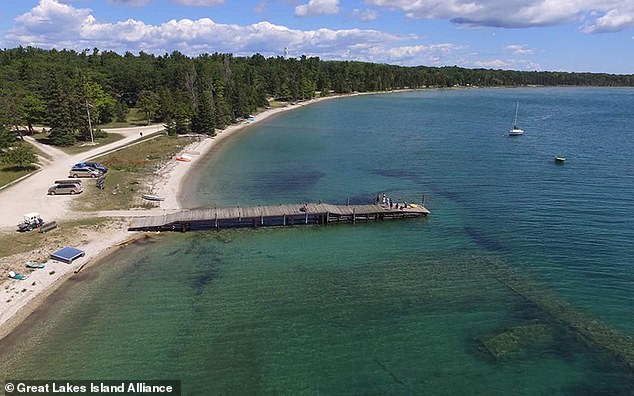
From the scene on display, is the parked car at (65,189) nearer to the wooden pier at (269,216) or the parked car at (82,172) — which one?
the parked car at (82,172)

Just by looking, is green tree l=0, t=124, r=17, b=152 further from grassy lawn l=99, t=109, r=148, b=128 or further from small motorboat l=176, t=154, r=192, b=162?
grassy lawn l=99, t=109, r=148, b=128

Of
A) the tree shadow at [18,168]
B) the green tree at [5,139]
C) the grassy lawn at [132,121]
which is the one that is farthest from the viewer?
the grassy lawn at [132,121]

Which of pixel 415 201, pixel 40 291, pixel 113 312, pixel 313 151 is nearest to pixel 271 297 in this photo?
pixel 113 312

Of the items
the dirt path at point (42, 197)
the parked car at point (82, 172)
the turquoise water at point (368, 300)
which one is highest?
the parked car at point (82, 172)

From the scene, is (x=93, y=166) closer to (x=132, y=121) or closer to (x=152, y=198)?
(x=152, y=198)

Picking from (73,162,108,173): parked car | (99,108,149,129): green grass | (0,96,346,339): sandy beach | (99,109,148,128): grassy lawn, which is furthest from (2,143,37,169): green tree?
(99,109,148,128): grassy lawn

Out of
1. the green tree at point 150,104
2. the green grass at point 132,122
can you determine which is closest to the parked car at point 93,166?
the green grass at point 132,122

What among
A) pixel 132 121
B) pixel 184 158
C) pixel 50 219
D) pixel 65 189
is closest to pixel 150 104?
pixel 132 121
